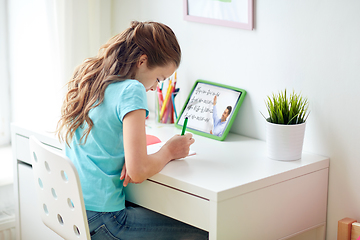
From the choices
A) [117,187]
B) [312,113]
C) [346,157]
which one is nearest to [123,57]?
[117,187]

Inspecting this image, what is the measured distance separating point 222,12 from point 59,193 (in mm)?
855

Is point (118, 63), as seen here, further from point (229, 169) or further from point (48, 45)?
point (48, 45)

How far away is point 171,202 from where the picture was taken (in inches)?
47.4

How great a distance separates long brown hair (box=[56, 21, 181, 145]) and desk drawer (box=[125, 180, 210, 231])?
23cm

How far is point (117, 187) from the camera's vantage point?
1275 mm

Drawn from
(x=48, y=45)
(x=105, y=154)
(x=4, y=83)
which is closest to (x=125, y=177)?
(x=105, y=154)

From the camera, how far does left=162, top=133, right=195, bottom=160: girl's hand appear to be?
1.29 m

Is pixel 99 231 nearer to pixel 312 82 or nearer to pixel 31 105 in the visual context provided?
pixel 312 82

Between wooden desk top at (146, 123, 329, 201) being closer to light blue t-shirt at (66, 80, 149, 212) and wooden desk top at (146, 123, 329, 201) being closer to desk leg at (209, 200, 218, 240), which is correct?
desk leg at (209, 200, 218, 240)

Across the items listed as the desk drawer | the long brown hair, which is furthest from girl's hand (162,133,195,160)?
the long brown hair

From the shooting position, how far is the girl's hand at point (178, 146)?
4.22 ft

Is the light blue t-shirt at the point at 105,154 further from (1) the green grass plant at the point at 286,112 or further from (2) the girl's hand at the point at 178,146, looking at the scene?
(1) the green grass plant at the point at 286,112

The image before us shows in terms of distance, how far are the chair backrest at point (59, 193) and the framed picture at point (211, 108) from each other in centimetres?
59

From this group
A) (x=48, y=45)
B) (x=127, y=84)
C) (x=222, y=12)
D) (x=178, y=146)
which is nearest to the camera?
(x=127, y=84)
